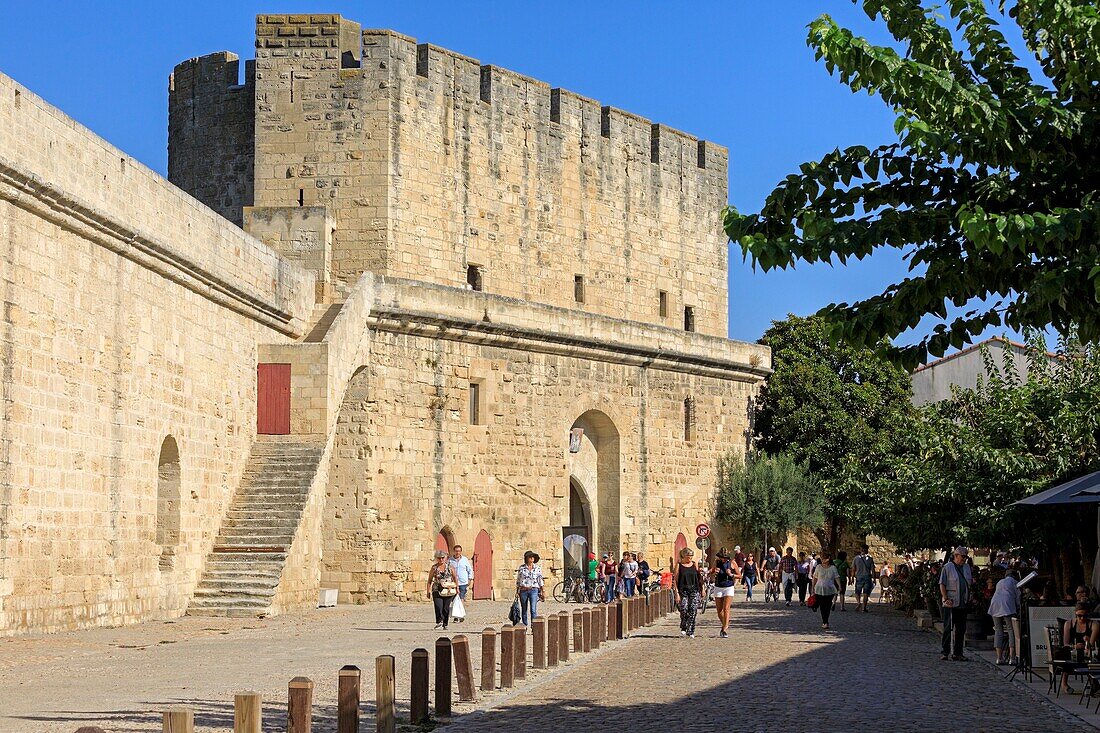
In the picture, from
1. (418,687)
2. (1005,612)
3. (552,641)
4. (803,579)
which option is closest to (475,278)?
(803,579)

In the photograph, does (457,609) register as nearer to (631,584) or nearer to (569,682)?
(631,584)

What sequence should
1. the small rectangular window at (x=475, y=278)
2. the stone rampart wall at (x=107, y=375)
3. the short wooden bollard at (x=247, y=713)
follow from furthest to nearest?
the small rectangular window at (x=475, y=278), the stone rampart wall at (x=107, y=375), the short wooden bollard at (x=247, y=713)

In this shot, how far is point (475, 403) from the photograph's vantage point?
27.0m

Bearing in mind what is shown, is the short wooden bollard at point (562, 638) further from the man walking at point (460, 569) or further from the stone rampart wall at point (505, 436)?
the stone rampart wall at point (505, 436)

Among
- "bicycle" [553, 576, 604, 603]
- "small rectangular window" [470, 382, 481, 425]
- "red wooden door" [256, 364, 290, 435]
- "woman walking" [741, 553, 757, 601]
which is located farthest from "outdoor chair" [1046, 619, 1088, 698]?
"woman walking" [741, 553, 757, 601]

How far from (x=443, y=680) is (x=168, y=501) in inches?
398

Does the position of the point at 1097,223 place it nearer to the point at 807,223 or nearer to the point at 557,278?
the point at 807,223

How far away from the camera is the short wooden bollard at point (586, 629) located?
1530 cm

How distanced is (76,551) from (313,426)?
6642 millimetres

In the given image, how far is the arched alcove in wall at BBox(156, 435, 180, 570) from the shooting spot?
18.7 m

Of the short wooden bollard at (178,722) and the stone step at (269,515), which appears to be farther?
the stone step at (269,515)

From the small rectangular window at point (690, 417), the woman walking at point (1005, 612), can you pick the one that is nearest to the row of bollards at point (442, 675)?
the woman walking at point (1005, 612)

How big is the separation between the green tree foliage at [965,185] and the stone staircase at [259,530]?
1255 cm

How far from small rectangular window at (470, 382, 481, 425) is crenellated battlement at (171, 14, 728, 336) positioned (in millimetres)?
2364
